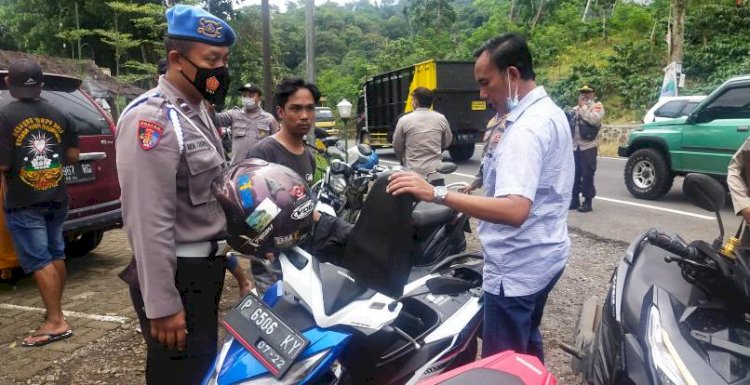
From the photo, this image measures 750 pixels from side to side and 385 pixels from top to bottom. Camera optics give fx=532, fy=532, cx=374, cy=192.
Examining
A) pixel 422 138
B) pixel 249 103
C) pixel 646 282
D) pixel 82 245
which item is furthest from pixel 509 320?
pixel 249 103

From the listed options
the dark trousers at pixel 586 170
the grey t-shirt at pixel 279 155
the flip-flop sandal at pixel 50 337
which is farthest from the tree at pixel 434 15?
the flip-flop sandal at pixel 50 337

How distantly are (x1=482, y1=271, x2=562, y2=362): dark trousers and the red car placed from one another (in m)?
3.64

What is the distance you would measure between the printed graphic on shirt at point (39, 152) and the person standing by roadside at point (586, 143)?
619 centimetres

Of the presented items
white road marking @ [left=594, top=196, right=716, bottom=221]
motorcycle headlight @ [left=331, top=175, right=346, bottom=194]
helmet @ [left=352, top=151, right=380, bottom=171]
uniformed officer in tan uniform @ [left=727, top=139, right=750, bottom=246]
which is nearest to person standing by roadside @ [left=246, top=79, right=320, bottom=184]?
motorcycle headlight @ [left=331, top=175, right=346, bottom=194]

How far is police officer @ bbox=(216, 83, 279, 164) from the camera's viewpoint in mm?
5941

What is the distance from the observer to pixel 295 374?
5.01ft

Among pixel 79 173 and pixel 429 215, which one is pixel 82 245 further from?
pixel 429 215

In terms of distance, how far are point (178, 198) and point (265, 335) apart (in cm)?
57

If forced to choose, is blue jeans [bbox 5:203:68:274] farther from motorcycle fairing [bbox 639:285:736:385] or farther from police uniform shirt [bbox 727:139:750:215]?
police uniform shirt [bbox 727:139:750:215]

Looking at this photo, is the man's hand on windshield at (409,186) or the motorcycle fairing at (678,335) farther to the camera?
the man's hand on windshield at (409,186)

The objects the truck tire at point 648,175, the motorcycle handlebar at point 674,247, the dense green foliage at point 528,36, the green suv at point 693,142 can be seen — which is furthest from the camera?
the dense green foliage at point 528,36

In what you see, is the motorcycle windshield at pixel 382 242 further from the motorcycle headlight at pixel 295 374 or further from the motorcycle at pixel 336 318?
the motorcycle headlight at pixel 295 374

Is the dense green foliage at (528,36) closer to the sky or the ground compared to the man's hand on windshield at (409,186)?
closer to the sky

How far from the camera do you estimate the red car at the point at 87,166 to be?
4391mm
